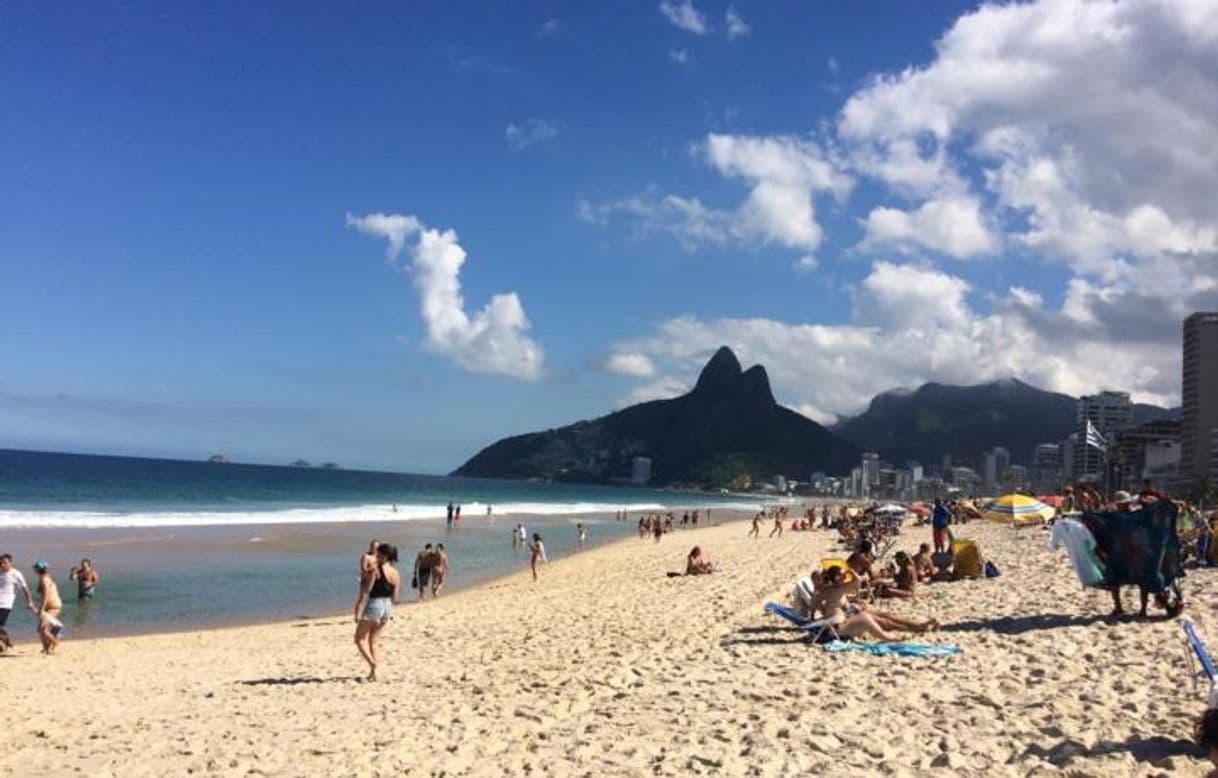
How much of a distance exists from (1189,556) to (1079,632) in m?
7.48

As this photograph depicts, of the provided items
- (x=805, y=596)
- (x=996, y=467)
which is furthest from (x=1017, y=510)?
(x=996, y=467)

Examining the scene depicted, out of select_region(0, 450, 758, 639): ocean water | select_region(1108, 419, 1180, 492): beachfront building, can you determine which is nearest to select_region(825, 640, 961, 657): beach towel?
select_region(0, 450, 758, 639): ocean water

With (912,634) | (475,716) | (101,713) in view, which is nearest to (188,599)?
(101,713)

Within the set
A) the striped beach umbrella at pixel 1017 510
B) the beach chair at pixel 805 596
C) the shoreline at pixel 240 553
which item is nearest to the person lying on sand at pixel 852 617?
the beach chair at pixel 805 596

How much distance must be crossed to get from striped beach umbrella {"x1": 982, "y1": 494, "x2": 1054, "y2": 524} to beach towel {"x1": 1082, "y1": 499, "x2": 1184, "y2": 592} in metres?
11.8

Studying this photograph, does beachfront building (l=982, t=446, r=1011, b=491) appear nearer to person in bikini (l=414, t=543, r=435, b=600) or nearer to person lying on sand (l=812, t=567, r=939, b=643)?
person in bikini (l=414, t=543, r=435, b=600)

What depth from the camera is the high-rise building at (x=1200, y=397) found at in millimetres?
90500

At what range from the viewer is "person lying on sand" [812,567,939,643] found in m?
9.23

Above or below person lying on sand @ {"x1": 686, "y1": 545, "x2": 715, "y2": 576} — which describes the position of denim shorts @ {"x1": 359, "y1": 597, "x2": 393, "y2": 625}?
above

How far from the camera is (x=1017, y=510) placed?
69.1 ft

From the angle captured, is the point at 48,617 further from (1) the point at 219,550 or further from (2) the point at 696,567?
(1) the point at 219,550

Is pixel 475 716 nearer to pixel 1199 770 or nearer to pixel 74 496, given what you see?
pixel 1199 770

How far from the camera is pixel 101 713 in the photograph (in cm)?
803

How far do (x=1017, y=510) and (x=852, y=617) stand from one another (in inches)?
541
